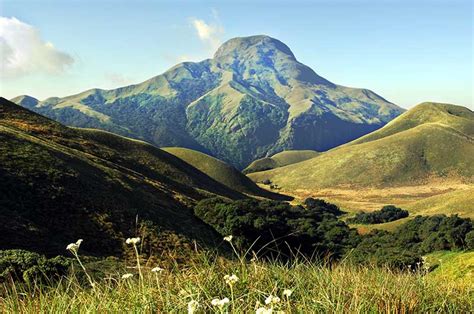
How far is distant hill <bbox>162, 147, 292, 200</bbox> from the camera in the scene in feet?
380

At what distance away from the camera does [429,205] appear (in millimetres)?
90438

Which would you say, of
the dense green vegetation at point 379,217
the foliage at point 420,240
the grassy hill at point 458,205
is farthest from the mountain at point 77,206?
the grassy hill at point 458,205

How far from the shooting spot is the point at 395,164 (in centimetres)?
15988

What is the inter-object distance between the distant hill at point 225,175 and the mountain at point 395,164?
128 ft

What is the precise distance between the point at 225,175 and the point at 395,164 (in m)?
73.2

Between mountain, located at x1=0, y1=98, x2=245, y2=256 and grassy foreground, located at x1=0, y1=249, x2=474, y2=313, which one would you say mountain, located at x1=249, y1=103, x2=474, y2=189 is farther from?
grassy foreground, located at x1=0, y1=249, x2=474, y2=313

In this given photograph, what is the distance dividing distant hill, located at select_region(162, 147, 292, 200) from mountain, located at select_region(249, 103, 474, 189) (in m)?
39.0

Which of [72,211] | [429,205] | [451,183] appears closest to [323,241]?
[72,211]

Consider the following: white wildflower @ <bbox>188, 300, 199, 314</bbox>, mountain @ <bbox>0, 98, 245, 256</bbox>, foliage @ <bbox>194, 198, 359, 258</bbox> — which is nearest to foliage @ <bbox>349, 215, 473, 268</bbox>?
foliage @ <bbox>194, 198, 359, 258</bbox>

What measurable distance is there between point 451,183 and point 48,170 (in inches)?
5500

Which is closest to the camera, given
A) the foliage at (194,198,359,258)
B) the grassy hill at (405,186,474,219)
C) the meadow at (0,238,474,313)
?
the meadow at (0,238,474,313)

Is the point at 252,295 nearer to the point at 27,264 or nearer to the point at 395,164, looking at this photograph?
the point at 27,264

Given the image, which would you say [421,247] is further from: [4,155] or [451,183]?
[451,183]

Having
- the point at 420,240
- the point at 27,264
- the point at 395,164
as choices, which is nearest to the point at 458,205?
the point at 420,240
